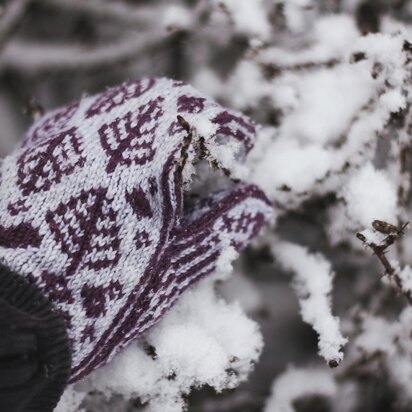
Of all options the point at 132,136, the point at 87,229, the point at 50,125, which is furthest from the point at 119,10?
the point at 87,229

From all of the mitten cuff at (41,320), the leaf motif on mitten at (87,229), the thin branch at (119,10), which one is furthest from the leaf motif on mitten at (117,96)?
the thin branch at (119,10)

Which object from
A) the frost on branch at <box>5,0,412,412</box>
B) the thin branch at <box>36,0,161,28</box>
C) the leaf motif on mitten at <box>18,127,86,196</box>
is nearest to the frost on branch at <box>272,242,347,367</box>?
the frost on branch at <box>5,0,412,412</box>

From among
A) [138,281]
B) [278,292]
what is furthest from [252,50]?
[278,292]

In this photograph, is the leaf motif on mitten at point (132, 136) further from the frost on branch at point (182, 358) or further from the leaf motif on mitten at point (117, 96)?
the frost on branch at point (182, 358)

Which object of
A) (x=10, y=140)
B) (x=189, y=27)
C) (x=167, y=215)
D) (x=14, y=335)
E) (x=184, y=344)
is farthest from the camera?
(x=10, y=140)

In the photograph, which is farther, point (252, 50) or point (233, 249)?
point (252, 50)

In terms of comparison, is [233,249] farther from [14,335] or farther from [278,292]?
[278,292]

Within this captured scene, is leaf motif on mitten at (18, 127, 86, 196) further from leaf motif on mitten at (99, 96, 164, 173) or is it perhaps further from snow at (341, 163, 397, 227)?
snow at (341, 163, 397, 227)

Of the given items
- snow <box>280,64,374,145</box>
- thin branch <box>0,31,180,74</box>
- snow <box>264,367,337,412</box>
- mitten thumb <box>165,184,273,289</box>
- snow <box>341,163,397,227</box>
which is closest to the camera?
mitten thumb <box>165,184,273,289</box>
